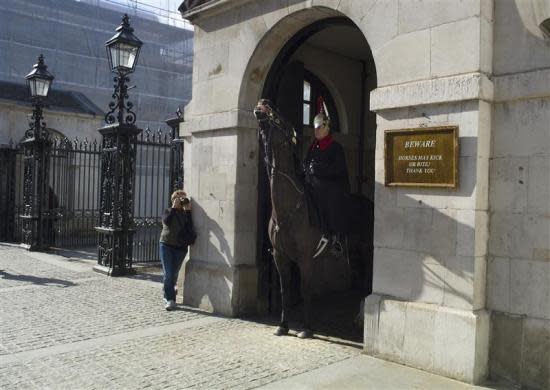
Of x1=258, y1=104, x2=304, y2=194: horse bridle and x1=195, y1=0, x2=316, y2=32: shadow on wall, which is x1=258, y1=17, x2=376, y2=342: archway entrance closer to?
x1=195, y1=0, x2=316, y2=32: shadow on wall

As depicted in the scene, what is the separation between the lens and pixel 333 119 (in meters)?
10.3

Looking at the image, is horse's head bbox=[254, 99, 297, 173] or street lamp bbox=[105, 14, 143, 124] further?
street lamp bbox=[105, 14, 143, 124]

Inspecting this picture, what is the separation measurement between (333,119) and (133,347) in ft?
19.1

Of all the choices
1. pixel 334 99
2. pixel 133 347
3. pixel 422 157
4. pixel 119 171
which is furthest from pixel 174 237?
pixel 119 171

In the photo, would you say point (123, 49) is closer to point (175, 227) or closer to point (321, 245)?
point (175, 227)

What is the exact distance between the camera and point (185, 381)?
5125 mm

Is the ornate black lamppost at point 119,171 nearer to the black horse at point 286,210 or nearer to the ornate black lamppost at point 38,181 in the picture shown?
the ornate black lamppost at point 38,181

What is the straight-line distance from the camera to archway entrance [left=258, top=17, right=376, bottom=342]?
7848 mm

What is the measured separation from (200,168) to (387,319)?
390cm

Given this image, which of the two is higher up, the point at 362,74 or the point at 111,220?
the point at 362,74

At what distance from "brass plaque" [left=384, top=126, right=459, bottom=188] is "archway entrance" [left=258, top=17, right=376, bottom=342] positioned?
77.8 inches

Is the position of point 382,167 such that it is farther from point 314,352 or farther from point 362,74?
point 362,74

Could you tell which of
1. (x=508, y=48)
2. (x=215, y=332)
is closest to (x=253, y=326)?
(x=215, y=332)

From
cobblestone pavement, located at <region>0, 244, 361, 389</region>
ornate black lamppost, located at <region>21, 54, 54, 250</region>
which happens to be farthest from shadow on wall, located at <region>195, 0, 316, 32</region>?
ornate black lamppost, located at <region>21, 54, 54, 250</region>
